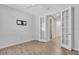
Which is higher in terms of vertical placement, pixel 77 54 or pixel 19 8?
pixel 19 8

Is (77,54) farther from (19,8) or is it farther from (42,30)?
(19,8)

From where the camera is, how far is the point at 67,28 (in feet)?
5.66

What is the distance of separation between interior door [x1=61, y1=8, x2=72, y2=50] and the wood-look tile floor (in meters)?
0.11

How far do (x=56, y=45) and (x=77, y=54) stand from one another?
41 cm

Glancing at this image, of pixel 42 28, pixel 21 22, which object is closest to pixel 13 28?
pixel 21 22

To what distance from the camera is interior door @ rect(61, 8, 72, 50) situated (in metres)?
1.70

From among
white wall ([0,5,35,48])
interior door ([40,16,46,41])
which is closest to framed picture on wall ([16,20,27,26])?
white wall ([0,5,35,48])

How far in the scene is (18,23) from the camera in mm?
1742

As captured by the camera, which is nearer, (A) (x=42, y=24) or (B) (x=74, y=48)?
(B) (x=74, y=48)

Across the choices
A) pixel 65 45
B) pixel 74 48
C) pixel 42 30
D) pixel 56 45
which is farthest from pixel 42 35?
pixel 74 48

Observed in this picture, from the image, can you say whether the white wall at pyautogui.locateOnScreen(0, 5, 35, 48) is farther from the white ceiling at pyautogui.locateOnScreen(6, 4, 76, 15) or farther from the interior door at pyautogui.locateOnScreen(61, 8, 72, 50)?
the interior door at pyautogui.locateOnScreen(61, 8, 72, 50)

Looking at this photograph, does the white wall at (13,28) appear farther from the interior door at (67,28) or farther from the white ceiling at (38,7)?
the interior door at (67,28)

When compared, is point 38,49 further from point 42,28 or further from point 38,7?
point 38,7

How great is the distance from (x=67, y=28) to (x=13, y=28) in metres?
1.03
